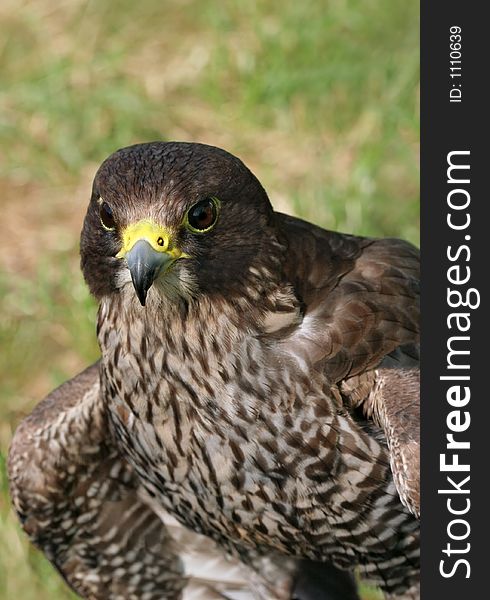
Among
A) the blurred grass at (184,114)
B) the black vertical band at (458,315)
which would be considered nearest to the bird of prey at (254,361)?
the black vertical band at (458,315)

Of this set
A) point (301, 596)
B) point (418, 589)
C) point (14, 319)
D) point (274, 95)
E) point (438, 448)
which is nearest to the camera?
point (438, 448)

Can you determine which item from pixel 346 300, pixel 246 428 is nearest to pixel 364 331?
pixel 346 300

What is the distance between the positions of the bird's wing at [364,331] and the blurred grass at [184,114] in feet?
7.23

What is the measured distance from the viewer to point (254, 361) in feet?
13.5

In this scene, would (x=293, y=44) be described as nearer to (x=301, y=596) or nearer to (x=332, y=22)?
(x=332, y=22)

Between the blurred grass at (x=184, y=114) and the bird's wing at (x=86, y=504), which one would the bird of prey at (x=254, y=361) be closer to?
the bird's wing at (x=86, y=504)

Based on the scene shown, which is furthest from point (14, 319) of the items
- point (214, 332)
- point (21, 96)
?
point (214, 332)

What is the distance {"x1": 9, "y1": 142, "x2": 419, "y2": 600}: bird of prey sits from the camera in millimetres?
3936

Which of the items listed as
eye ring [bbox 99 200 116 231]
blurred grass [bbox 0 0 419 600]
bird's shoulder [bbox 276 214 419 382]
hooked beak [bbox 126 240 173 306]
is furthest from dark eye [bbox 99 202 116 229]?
blurred grass [bbox 0 0 419 600]

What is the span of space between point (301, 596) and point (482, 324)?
143 centimetres

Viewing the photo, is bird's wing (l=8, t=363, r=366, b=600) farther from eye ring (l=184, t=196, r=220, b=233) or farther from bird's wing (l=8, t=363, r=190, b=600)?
eye ring (l=184, t=196, r=220, b=233)

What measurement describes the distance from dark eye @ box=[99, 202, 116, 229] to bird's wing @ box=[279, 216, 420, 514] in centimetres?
57

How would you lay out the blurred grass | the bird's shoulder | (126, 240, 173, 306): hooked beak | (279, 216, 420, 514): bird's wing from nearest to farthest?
(126, 240, 173, 306): hooked beak < (279, 216, 420, 514): bird's wing < the bird's shoulder < the blurred grass

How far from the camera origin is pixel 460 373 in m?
4.12
